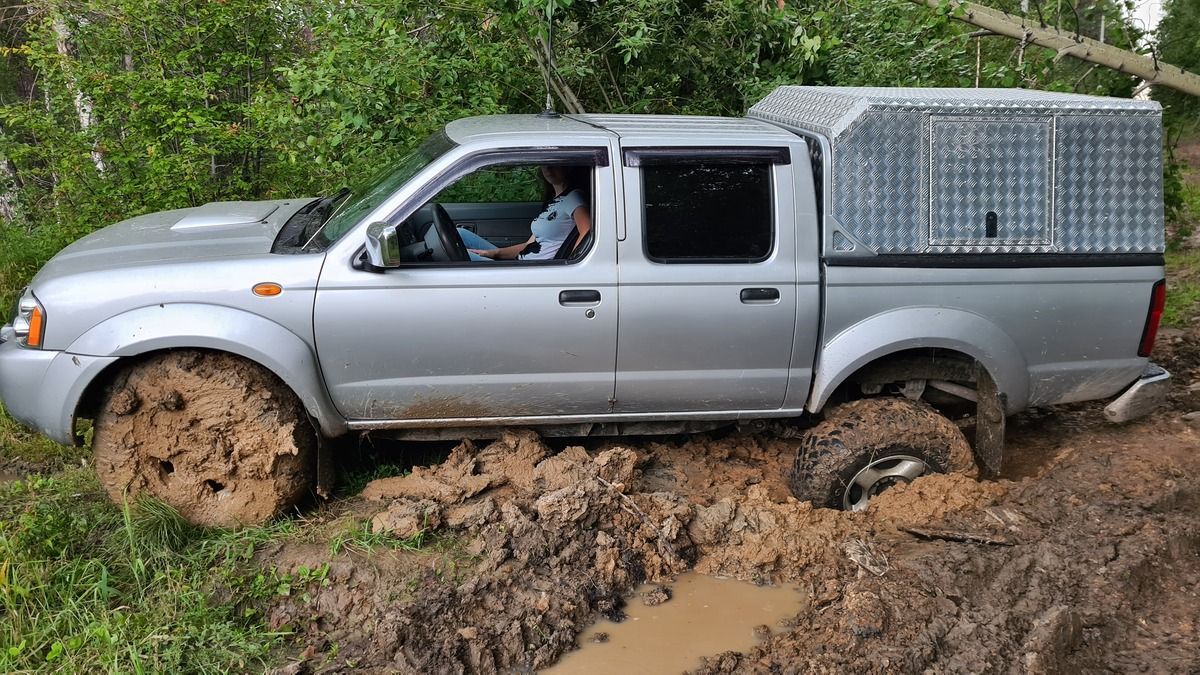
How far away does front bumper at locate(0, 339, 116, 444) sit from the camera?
4.08 metres

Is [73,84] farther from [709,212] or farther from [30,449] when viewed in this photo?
[709,212]

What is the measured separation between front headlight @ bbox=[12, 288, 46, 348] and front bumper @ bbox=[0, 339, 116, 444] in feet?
0.14

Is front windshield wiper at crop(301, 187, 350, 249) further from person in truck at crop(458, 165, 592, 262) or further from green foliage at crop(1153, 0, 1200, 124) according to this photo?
green foliage at crop(1153, 0, 1200, 124)

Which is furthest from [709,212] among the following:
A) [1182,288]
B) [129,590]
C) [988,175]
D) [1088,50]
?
[1182,288]

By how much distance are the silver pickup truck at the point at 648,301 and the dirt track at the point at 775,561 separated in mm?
259

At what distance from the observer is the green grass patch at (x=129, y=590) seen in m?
3.51

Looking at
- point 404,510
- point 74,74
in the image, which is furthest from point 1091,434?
point 74,74

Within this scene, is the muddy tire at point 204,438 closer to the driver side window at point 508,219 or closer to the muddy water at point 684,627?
the driver side window at point 508,219

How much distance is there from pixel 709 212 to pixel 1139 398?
2.45 meters

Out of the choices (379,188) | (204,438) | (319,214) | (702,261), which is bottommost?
(204,438)

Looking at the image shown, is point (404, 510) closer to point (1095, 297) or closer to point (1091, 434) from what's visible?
point (1095, 297)

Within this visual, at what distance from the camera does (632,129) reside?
446 centimetres

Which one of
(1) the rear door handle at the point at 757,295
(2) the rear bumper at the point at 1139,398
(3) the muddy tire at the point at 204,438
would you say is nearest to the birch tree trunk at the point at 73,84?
(3) the muddy tire at the point at 204,438

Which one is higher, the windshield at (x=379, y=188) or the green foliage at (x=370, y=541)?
the windshield at (x=379, y=188)
